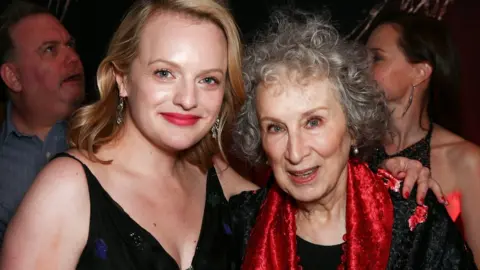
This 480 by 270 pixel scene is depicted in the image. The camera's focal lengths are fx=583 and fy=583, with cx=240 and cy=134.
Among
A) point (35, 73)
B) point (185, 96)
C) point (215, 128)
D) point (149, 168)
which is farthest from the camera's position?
point (35, 73)

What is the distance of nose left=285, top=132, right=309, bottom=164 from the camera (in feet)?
6.52

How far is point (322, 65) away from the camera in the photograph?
2.01 meters

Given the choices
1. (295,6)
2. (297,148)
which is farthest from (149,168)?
(295,6)

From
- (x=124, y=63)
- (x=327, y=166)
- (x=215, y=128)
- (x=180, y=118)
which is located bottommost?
(x=215, y=128)

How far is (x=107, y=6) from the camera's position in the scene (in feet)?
13.1

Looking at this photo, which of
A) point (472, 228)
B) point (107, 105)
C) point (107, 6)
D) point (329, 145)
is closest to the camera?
point (329, 145)

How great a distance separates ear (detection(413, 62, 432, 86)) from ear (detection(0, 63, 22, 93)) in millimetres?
2361

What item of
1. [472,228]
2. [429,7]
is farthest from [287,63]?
[429,7]

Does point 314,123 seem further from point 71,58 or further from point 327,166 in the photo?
point 71,58

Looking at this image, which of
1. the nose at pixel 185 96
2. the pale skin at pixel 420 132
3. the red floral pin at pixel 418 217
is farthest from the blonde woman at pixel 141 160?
the pale skin at pixel 420 132

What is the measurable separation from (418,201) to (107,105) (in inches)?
46.9

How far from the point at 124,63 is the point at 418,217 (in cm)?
118

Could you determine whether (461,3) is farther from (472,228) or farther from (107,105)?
(107,105)

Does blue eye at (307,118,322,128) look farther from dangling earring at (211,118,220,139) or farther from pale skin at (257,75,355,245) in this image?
dangling earring at (211,118,220,139)
